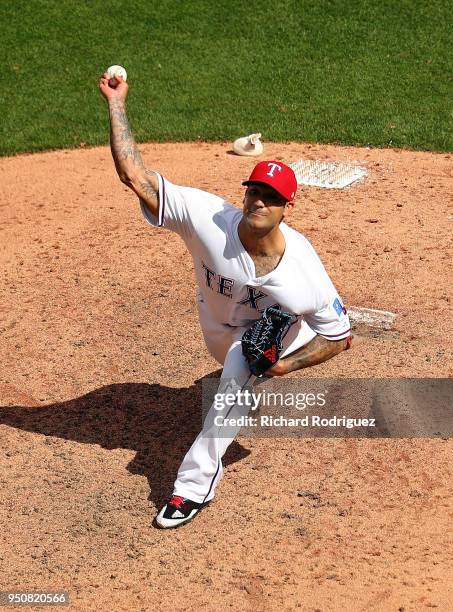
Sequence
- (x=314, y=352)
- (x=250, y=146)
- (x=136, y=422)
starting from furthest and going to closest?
(x=250, y=146) → (x=136, y=422) → (x=314, y=352)

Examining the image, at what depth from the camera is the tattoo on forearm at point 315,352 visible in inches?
225

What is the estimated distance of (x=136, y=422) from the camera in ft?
21.2

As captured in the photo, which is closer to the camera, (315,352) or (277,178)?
(277,178)

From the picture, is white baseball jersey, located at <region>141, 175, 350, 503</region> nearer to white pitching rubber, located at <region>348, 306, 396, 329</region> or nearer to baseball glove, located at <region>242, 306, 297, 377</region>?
baseball glove, located at <region>242, 306, 297, 377</region>

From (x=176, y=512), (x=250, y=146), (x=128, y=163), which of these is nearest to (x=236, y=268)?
(x=128, y=163)

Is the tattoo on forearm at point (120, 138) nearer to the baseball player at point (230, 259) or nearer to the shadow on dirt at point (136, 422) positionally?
the baseball player at point (230, 259)

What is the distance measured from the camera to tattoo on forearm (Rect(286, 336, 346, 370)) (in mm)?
5715

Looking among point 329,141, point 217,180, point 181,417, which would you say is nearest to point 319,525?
point 181,417

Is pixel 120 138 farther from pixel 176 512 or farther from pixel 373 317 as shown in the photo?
pixel 373 317

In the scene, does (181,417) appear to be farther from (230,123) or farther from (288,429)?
(230,123)

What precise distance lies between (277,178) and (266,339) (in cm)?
86

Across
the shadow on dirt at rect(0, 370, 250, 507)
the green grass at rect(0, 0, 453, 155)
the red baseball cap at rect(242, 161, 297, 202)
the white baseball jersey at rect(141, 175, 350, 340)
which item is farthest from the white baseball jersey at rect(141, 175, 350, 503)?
the green grass at rect(0, 0, 453, 155)

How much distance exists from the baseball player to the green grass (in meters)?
5.88

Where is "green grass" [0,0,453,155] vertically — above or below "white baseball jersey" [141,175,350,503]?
below
